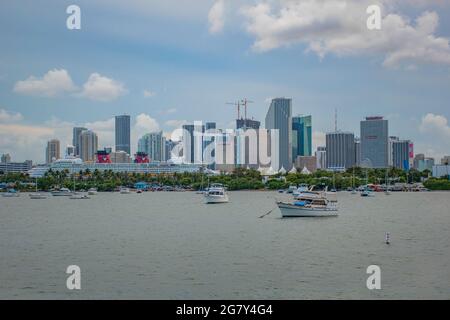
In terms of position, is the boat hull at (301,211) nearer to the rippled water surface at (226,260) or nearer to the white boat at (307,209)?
the white boat at (307,209)

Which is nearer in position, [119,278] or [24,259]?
[119,278]

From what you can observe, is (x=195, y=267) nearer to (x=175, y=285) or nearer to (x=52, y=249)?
(x=175, y=285)

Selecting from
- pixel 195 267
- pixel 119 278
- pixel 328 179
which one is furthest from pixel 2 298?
pixel 328 179

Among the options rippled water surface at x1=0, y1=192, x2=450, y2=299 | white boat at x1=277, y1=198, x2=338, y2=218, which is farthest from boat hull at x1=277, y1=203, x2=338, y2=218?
rippled water surface at x1=0, y1=192, x2=450, y2=299

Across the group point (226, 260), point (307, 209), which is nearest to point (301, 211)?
point (307, 209)

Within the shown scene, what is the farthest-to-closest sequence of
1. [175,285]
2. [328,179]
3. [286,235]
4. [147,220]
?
[328,179] → [147,220] → [286,235] → [175,285]
